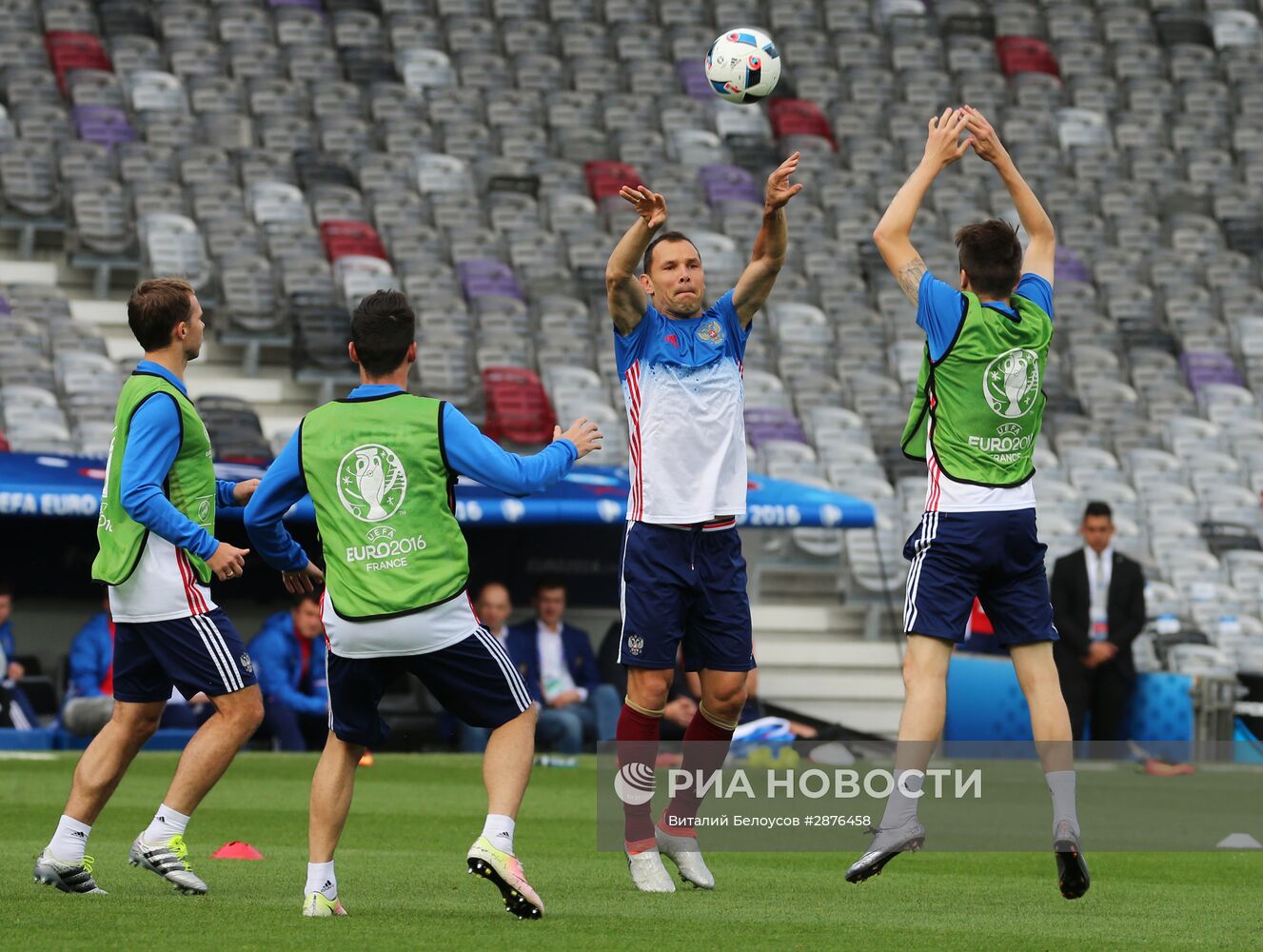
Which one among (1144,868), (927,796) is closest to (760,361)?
(927,796)

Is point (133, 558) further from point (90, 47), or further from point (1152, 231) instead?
point (1152, 231)

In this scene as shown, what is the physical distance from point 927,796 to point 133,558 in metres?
6.07

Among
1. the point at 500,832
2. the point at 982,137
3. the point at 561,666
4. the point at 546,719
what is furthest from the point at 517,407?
the point at 500,832

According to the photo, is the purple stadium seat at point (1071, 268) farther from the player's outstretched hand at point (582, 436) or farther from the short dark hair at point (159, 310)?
the player's outstretched hand at point (582, 436)

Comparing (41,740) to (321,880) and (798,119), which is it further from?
(798,119)

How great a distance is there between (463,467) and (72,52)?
1788 centimetres

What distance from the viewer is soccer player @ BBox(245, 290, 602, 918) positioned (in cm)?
598

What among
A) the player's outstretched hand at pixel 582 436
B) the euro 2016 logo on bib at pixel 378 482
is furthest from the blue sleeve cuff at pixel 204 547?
the player's outstretched hand at pixel 582 436

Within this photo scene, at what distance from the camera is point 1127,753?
47.4 ft

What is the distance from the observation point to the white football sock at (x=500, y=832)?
5836mm

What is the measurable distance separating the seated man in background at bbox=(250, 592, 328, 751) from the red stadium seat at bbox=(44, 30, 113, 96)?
10082mm

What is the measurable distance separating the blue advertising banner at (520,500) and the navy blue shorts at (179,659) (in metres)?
6.42

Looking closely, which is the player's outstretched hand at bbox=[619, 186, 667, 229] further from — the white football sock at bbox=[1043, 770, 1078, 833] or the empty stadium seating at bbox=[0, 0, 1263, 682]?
the empty stadium seating at bbox=[0, 0, 1263, 682]

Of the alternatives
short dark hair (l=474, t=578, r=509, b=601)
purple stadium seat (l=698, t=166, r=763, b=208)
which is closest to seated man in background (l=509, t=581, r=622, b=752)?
short dark hair (l=474, t=578, r=509, b=601)
